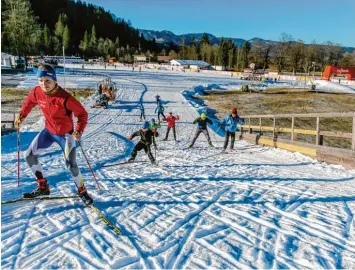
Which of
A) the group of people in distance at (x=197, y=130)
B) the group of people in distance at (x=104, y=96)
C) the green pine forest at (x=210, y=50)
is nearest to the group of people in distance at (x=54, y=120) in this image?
the group of people in distance at (x=197, y=130)

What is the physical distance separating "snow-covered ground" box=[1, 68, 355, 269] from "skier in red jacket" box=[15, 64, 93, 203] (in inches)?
27.7

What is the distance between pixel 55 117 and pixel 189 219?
255 cm

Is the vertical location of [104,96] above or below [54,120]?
below

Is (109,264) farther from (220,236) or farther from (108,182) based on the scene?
(108,182)

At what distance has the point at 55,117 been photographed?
509 centimetres

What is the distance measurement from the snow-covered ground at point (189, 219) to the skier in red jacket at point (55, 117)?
70 centimetres

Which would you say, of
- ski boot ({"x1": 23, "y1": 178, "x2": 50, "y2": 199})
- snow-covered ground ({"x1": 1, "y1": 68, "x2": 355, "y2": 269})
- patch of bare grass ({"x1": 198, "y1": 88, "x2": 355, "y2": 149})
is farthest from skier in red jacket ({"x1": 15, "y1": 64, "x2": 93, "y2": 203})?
patch of bare grass ({"x1": 198, "y1": 88, "x2": 355, "y2": 149})

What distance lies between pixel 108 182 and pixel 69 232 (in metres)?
2.63

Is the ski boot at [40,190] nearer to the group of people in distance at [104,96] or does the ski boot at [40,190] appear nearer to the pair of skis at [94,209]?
the pair of skis at [94,209]

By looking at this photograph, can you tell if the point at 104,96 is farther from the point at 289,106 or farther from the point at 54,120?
the point at 54,120

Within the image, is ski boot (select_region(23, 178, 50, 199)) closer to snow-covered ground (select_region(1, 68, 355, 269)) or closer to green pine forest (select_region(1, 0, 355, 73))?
snow-covered ground (select_region(1, 68, 355, 269))

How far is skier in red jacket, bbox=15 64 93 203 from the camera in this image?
496 cm

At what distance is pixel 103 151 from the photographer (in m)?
11.8

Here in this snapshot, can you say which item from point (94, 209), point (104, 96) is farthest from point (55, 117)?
point (104, 96)
